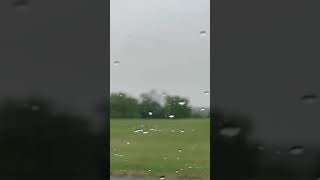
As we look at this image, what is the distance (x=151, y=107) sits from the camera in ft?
5.93

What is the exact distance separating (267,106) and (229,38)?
0.96 ft

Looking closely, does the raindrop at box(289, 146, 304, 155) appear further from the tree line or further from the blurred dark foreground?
the blurred dark foreground

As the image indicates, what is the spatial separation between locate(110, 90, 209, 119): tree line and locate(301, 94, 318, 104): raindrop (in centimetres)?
41

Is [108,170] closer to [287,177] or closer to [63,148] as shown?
[63,148]

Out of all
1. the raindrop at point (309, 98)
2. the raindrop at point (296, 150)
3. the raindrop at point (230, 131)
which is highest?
the raindrop at point (309, 98)

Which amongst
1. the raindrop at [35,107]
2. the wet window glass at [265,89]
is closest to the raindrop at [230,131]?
the wet window glass at [265,89]

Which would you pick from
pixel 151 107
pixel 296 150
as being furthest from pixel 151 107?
pixel 296 150

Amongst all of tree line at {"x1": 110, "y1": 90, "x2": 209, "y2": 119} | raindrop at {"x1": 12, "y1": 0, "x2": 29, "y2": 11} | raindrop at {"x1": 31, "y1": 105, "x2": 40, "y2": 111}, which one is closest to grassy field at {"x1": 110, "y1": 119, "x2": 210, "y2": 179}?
tree line at {"x1": 110, "y1": 90, "x2": 209, "y2": 119}

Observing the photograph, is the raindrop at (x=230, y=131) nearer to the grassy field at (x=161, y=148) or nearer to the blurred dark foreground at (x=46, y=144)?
the grassy field at (x=161, y=148)

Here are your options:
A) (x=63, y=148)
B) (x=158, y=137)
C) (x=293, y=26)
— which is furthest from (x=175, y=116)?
(x=293, y=26)

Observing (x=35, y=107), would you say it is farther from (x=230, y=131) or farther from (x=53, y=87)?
(x=230, y=131)

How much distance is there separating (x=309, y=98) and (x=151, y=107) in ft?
1.97

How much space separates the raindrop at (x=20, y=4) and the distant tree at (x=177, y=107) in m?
0.65

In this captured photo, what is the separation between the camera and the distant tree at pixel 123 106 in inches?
70.3
